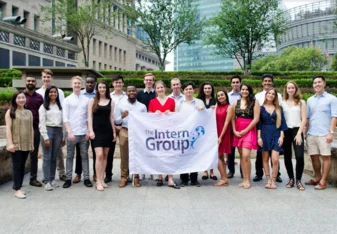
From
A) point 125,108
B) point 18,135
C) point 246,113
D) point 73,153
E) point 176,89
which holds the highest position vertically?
point 176,89

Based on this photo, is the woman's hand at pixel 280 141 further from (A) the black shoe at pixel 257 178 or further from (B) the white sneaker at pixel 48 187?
(B) the white sneaker at pixel 48 187

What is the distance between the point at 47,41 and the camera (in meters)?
39.6

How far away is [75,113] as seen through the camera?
703 cm

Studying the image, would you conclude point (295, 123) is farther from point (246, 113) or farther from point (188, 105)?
point (188, 105)

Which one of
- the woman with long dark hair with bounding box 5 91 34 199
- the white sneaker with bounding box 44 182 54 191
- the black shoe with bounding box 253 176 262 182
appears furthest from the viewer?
the black shoe with bounding box 253 176 262 182

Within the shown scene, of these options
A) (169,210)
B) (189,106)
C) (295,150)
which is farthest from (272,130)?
(169,210)

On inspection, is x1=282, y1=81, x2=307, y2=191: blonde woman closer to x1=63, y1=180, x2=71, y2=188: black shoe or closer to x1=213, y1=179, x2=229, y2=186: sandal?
x1=213, y1=179, x2=229, y2=186: sandal

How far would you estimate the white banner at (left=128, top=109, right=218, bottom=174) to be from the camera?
7.20 m

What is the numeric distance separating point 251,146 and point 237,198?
1.17 metres

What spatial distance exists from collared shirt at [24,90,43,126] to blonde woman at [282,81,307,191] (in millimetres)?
4725

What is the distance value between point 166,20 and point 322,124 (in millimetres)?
26373

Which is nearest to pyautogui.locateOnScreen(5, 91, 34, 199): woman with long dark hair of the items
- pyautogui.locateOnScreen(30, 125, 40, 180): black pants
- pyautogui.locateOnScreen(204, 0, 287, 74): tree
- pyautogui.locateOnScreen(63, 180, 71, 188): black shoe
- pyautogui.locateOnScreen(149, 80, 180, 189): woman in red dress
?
pyautogui.locateOnScreen(30, 125, 40, 180): black pants

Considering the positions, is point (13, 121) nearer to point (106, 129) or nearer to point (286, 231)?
point (106, 129)

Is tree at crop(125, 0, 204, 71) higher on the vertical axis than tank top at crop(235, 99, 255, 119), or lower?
higher
